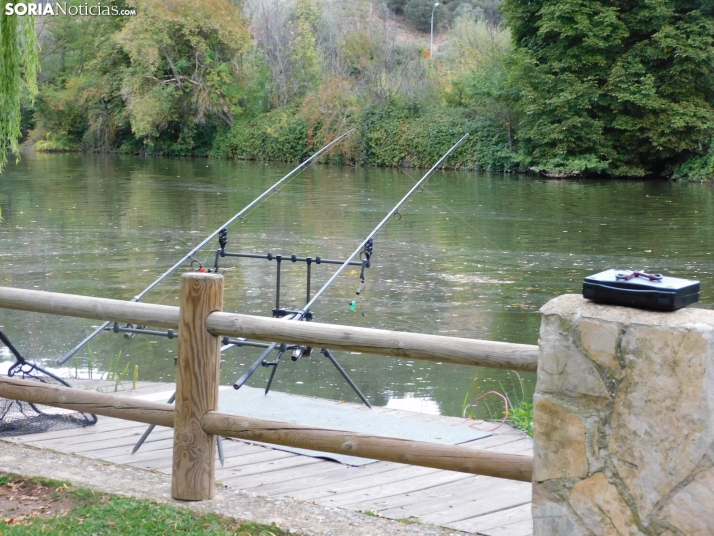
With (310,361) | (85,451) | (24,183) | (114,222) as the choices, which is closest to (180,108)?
(24,183)

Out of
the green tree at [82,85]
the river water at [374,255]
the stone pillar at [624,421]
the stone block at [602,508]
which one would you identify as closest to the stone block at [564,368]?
the stone pillar at [624,421]

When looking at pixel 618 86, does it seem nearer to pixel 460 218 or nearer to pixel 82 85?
pixel 460 218

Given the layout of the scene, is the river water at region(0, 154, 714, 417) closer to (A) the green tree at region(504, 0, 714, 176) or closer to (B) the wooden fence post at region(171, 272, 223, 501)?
(B) the wooden fence post at region(171, 272, 223, 501)

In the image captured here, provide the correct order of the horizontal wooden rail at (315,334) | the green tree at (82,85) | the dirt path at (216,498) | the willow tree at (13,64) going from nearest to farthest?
the horizontal wooden rail at (315,334), the dirt path at (216,498), the willow tree at (13,64), the green tree at (82,85)

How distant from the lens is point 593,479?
2783 mm

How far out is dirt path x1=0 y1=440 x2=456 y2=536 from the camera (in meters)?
3.56

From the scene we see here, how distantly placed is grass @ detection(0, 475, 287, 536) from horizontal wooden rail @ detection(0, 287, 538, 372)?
688 millimetres

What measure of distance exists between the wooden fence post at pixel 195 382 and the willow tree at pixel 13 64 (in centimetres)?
311

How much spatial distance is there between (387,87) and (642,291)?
1466 inches

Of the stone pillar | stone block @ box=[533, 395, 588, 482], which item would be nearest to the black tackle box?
the stone pillar

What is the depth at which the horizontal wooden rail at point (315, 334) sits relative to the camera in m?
3.27

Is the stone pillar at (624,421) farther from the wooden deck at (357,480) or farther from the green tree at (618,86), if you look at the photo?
the green tree at (618,86)

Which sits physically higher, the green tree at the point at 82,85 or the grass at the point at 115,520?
the green tree at the point at 82,85

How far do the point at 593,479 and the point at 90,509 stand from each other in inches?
75.8
